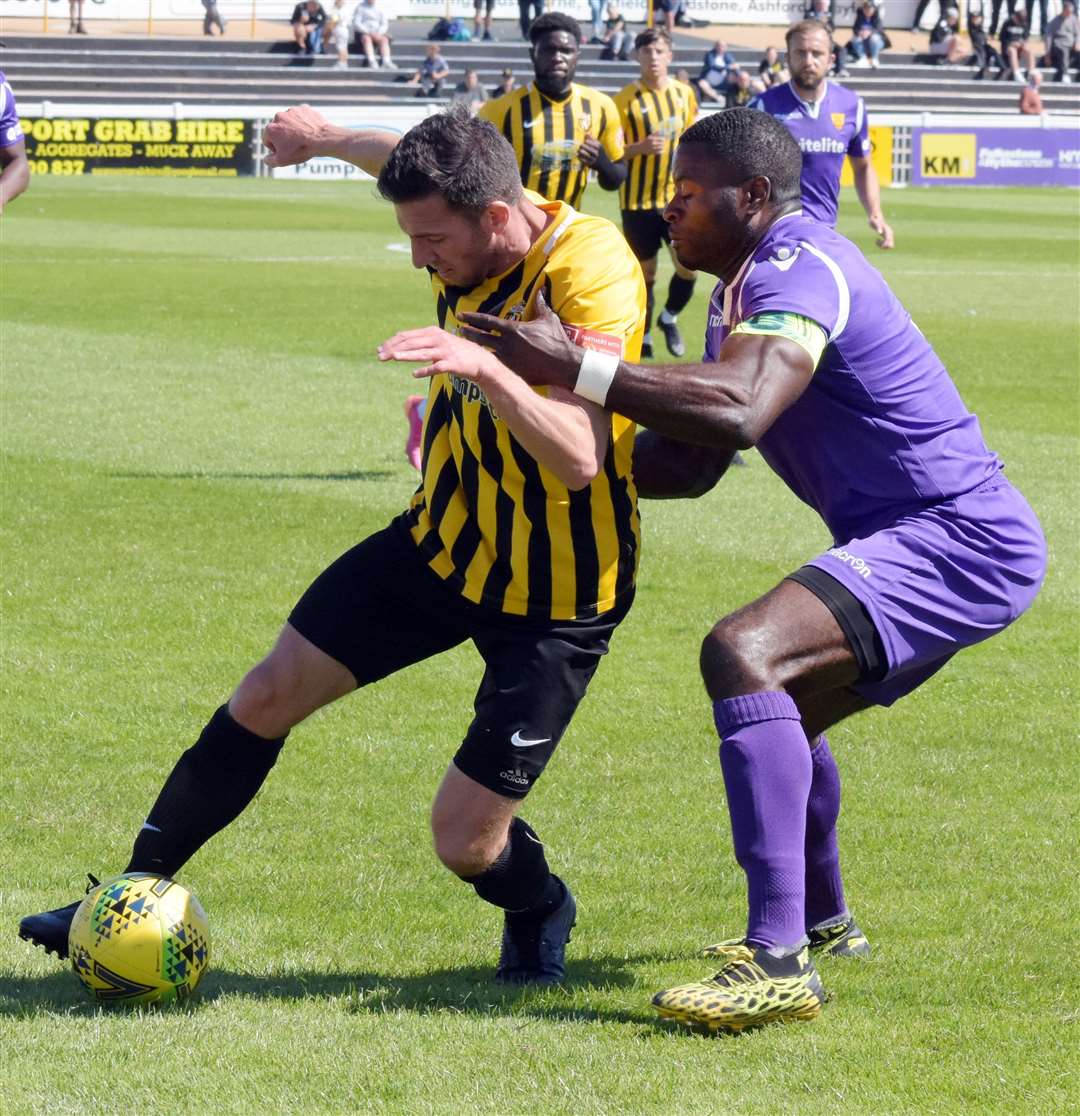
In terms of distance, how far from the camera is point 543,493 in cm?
433

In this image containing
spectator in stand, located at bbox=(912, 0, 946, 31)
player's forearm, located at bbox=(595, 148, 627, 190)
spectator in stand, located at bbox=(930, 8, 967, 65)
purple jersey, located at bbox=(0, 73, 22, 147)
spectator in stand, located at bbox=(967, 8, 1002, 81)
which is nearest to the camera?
purple jersey, located at bbox=(0, 73, 22, 147)

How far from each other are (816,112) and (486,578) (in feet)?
32.3

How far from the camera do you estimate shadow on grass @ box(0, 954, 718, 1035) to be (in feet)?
14.0

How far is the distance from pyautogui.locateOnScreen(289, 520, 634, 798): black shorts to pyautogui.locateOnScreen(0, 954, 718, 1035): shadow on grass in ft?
1.62

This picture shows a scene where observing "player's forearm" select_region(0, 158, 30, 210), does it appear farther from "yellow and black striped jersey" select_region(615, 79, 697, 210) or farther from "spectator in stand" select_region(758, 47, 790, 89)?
"spectator in stand" select_region(758, 47, 790, 89)

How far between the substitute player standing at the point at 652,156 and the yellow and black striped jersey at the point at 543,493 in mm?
11097

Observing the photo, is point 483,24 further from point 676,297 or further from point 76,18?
point 676,297

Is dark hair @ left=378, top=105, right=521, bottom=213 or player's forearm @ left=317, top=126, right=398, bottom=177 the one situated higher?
dark hair @ left=378, top=105, right=521, bottom=213

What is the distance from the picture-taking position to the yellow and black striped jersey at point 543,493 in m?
4.28

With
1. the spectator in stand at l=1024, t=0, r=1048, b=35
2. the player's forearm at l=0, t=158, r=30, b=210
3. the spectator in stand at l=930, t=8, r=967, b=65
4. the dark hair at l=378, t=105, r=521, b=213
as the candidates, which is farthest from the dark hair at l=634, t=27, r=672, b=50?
the spectator in stand at l=1024, t=0, r=1048, b=35

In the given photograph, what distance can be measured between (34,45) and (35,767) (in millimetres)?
41529

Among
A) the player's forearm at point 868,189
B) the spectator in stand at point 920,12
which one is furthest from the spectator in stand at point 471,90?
the player's forearm at point 868,189

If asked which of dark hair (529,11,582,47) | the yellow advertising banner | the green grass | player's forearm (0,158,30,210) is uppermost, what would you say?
dark hair (529,11,582,47)

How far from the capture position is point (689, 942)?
4.84 m
